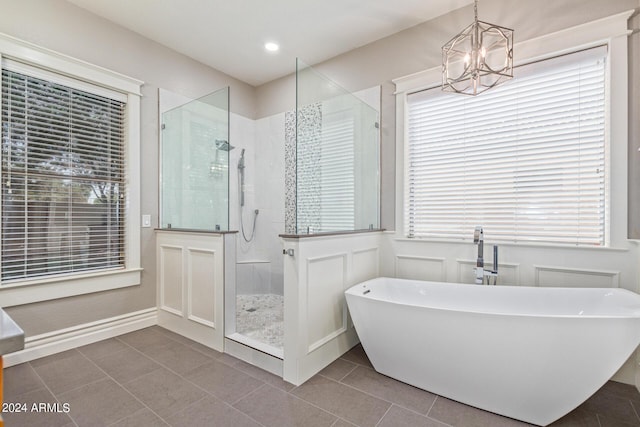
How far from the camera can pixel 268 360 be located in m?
2.27

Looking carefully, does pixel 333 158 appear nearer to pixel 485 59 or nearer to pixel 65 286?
pixel 485 59

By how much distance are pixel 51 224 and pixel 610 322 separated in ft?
12.3

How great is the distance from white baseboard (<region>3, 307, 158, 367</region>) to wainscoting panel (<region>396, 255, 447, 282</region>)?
97.1 inches

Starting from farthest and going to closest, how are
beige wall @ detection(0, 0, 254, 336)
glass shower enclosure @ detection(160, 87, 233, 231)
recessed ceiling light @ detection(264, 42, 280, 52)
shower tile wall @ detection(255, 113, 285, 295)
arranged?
1. shower tile wall @ detection(255, 113, 285, 295)
2. recessed ceiling light @ detection(264, 42, 280, 52)
3. glass shower enclosure @ detection(160, 87, 233, 231)
4. beige wall @ detection(0, 0, 254, 336)

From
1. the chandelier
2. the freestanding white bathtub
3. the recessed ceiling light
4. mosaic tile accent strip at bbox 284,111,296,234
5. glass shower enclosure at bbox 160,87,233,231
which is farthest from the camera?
mosaic tile accent strip at bbox 284,111,296,234

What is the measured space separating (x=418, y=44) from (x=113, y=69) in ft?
9.22

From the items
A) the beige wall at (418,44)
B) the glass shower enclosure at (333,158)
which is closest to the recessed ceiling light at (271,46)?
the beige wall at (418,44)

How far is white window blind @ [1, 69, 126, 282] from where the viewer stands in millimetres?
2371

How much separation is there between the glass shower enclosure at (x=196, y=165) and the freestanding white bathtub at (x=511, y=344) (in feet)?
4.99

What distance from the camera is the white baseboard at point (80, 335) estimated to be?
2.38 metres

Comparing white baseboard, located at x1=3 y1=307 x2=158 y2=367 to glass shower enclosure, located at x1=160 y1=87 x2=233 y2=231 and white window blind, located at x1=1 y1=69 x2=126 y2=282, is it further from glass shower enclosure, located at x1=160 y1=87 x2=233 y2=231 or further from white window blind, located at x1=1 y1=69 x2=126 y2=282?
glass shower enclosure, located at x1=160 y1=87 x2=233 y2=231

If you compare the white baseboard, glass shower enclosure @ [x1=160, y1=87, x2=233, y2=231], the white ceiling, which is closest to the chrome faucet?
the white ceiling

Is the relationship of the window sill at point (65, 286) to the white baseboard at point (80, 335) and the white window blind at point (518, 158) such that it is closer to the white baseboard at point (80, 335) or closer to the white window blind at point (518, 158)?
the white baseboard at point (80, 335)

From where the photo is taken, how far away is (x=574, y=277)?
2236mm
